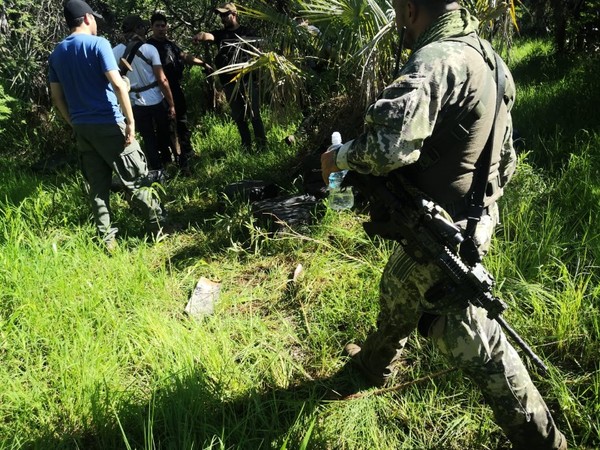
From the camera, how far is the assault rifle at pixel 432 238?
1575mm

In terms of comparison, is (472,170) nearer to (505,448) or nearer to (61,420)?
(505,448)

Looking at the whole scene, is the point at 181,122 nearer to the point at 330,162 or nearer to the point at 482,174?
the point at 330,162

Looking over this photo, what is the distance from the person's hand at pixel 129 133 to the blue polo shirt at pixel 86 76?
0.10 metres

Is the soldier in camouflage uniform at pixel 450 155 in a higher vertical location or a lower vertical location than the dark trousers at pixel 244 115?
higher

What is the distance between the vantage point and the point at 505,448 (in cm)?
197

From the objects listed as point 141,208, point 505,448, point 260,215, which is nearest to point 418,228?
point 505,448

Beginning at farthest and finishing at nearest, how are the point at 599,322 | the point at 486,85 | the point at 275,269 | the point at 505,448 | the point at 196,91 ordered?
1. the point at 196,91
2. the point at 275,269
3. the point at 599,322
4. the point at 505,448
5. the point at 486,85

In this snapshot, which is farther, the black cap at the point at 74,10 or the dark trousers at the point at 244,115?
the dark trousers at the point at 244,115

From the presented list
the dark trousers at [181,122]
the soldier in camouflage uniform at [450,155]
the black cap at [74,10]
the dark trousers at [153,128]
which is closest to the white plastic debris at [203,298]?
the soldier in camouflage uniform at [450,155]

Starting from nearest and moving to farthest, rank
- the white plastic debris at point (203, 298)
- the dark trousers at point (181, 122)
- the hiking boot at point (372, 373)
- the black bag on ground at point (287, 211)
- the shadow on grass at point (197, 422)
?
1. the shadow on grass at point (197, 422)
2. the hiking boot at point (372, 373)
3. the white plastic debris at point (203, 298)
4. the black bag on ground at point (287, 211)
5. the dark trousers at point (181, 122)

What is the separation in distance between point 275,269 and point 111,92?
1.86m

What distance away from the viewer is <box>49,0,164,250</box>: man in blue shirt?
129 inches

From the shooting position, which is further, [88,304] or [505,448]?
[88,304]

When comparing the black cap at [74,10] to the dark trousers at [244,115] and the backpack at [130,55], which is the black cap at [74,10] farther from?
the dark trousers at [244,115]
